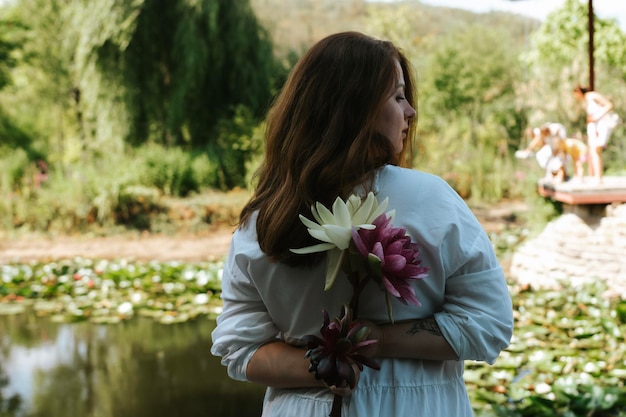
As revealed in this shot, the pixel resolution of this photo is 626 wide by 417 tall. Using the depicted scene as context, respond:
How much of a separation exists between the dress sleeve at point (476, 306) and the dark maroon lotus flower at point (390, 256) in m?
0.10

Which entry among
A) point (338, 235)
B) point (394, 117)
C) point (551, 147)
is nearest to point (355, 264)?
point (338, 235)

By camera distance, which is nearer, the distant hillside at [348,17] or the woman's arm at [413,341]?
the woman's arm at [413,341]

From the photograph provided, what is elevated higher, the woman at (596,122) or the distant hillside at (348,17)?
the distant hillside at (348,17)

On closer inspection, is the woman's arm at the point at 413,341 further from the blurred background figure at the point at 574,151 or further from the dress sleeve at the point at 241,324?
the blurred background figure at the point at 574,151

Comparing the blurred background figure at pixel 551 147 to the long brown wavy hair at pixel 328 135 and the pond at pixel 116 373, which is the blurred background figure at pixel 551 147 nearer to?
the pond at pixel 116 373

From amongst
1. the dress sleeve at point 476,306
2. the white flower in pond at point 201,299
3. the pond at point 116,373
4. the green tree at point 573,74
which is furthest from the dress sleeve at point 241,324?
the green tree at point 573,74

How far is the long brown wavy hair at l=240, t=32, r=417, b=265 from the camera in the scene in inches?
41.8

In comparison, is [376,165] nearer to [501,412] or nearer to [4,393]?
[501,412]

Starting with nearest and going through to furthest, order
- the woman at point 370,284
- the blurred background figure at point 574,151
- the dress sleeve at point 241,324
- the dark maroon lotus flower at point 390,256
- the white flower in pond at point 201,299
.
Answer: the dark maroon lotus flower at point 390,256
the woman at point 370,284
the dress sleeve at point 241,324
the white flower in pond at point 201,299
the blurred background figure at point 574,151

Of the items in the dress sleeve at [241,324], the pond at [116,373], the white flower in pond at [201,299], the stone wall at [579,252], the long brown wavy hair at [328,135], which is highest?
the long brown wavy hair at [328,135]

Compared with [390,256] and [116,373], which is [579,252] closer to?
[116,373]

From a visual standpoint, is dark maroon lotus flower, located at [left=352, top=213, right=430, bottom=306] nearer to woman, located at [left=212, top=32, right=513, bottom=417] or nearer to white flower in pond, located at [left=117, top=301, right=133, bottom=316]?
woman, located at [left=212, top=32, right=513, bottom=417]

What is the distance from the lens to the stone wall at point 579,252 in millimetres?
5160

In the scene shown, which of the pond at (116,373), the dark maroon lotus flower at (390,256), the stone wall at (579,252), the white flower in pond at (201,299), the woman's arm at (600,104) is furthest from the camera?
the woman's arm at (600,104)
